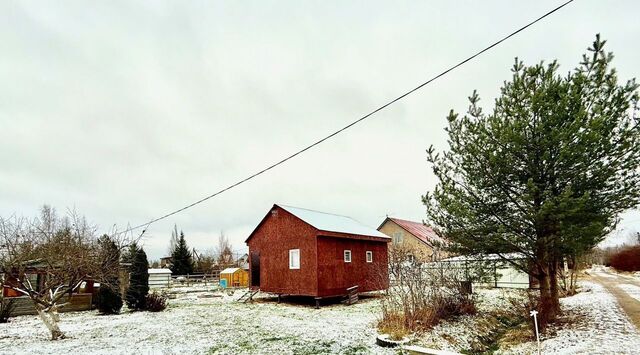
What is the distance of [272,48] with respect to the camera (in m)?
9.95

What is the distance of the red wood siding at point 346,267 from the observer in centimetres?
1554

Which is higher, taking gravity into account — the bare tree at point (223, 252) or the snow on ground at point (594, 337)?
the bare tree at point (223, 252)

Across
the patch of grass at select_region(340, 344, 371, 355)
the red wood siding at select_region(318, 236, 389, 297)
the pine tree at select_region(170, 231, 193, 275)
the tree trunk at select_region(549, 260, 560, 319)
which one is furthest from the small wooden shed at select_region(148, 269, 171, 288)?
the tree trunk at select_region(549, 260, 560, 319)

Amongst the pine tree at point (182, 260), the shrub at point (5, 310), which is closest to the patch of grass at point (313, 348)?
the shrub at point (5, 310)

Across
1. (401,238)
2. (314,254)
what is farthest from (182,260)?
(314,254)

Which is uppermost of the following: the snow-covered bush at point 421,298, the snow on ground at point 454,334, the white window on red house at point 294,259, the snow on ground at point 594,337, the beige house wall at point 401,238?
the beige house wall at point 401,238

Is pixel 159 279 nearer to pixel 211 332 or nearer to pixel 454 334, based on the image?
pixel 211 332

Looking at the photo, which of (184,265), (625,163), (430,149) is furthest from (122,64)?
(184,265)

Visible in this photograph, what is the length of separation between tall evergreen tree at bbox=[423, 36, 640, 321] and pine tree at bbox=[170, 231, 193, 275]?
1294 inches

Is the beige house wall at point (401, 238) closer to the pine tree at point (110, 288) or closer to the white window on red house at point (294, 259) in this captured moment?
the white window on red house at point (294, 259)

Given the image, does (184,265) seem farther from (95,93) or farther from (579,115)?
(579,115)

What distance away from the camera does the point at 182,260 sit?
37375mm

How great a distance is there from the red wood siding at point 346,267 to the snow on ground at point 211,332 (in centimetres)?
107

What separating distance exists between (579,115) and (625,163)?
5.96ft
